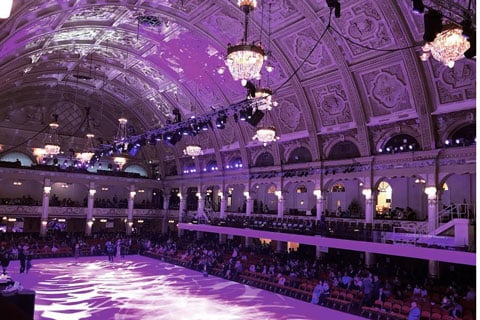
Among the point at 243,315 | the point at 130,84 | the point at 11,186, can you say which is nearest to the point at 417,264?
the point at 243,315

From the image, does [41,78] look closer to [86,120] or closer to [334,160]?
[86,120]

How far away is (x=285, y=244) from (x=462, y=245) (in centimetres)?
1481

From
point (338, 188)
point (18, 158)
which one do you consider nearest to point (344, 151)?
point (338, 188)

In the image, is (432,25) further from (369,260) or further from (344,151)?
(344,151)

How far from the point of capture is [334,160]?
23.1m

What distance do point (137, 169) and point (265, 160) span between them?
17.1 meters

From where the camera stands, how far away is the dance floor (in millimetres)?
13820

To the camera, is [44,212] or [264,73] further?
[44,212]

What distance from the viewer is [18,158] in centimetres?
3338

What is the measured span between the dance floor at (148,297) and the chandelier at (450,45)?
399 inches

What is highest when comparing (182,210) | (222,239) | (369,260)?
(182,210)

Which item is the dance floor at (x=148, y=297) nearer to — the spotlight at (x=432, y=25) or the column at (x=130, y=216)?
the spotlight at (x=432, y=25)

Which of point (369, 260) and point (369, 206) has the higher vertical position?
point (369, 206)

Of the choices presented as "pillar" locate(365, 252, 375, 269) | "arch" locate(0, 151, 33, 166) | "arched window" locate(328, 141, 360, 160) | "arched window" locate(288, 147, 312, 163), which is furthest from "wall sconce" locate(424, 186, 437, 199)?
"arch" locate(0, 151, 33, 166)
